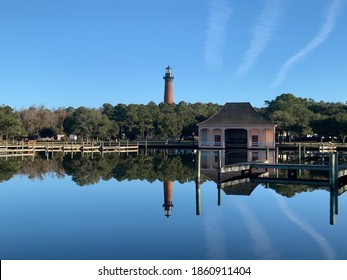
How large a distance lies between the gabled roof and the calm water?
103 ft

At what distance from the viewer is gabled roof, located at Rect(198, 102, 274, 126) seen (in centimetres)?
4897

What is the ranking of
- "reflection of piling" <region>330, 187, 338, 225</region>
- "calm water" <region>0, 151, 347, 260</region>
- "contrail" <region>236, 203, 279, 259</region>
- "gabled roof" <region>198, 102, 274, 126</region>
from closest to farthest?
"contrail" <region>236, 203, 279, 259</region>, "calm water" <region>0, 151, 347, 260</region>, "reflection of piling" <region>330, 187, 338, 225</region>, "gabled roof" <region>198, 102, 274, 126</region>

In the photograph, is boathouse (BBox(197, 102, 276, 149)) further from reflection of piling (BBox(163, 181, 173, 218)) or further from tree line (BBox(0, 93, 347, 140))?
reflection of piling (BBox(163, 181, 173, 218))

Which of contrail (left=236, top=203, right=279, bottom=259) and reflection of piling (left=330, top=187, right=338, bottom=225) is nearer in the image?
contrail (left=236, top=203, right=279, bottom=259)

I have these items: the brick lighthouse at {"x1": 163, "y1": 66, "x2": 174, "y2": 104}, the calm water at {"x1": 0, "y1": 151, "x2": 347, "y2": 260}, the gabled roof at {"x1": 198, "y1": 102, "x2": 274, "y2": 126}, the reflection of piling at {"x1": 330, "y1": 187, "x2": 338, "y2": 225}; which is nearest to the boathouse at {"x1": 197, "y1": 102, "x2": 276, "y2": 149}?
the gabled roof at {"x1": 198, "y1": 102, "x2": 274, "y2": 126}

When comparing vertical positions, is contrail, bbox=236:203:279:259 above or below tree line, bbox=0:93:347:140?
below

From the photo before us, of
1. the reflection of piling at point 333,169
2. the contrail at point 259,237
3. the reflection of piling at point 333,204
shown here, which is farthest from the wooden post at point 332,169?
the contrail at point 259,237

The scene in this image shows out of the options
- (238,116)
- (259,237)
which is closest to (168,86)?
(238,116)

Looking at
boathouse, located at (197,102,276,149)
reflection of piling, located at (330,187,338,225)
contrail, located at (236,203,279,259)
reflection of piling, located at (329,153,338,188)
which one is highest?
boathouse, located at (197,102,276,149)

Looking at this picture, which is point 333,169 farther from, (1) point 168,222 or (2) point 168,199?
(1) point 168,222

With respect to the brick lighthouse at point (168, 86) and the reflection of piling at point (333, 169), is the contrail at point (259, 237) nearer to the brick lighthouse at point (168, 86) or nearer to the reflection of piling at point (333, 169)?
the reflection of piling at point (333, 169)

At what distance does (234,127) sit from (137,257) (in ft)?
138

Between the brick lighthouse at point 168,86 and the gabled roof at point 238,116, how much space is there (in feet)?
148

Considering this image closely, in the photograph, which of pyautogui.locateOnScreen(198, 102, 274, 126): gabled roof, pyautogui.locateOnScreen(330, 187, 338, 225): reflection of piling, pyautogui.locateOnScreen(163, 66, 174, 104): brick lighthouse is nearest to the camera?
pyautogui.locateOnScreen(330, 187, 338, 225): reflection of piling
